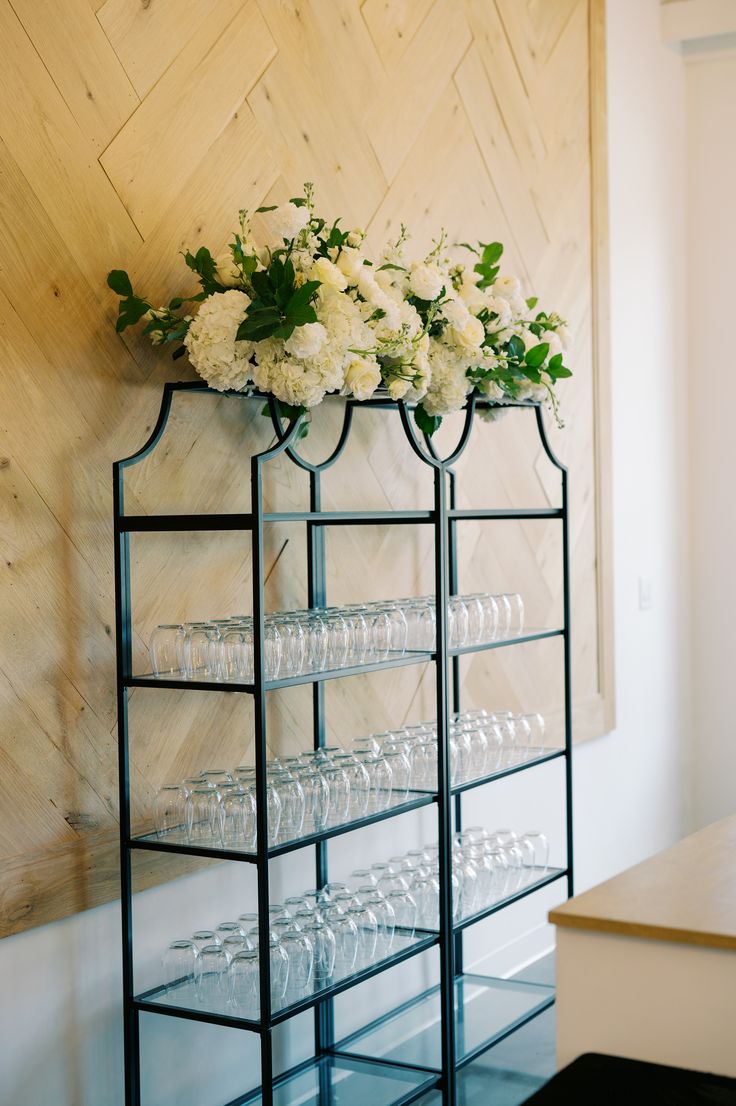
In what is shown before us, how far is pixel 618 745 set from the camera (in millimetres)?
4664

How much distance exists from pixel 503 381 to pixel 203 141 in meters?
0.90

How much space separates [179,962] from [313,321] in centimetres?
127

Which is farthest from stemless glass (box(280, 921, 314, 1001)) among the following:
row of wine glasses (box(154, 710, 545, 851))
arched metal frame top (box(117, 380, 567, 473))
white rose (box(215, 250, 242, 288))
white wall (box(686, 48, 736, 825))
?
white wall (box(686, 48, 736, 825))

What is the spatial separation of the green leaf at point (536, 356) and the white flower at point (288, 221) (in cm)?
80

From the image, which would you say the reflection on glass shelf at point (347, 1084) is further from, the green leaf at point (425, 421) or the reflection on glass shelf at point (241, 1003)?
the green leaf at point (425, 421)

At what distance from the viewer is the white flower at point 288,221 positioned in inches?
95.5

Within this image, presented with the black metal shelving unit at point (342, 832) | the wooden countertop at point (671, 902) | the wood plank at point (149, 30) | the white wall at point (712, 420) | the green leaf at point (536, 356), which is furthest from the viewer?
the white wall at point (712, 420)

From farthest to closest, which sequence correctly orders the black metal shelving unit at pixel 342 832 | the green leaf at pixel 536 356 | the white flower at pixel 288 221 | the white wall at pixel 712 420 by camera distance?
the white wall at pixel 712 420
the green leaf at pixel 536 356
the white flower at pixel 288 221
the black metal shelving unit at pixel 342 832

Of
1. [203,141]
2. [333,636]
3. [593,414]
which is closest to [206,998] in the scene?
[333,636]

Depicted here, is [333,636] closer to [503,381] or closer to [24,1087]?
[503,381]

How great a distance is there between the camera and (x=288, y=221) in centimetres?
243

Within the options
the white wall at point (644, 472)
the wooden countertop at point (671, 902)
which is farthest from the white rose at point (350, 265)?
the white wall at point (644, 472)

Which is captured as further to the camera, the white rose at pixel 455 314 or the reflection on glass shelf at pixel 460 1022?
the reflection on glass shelf at pixel 460 1022

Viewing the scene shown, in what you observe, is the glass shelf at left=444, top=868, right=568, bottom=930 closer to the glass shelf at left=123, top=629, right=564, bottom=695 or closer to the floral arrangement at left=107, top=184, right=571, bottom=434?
the glass shelf at left=123, top=629, right=564, bottom=695
